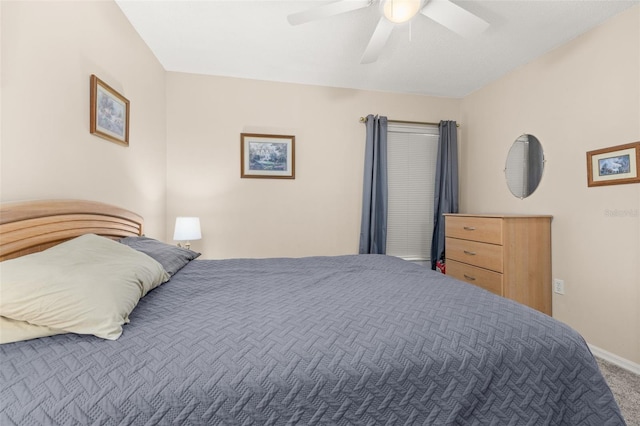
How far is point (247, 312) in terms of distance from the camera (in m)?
1.10

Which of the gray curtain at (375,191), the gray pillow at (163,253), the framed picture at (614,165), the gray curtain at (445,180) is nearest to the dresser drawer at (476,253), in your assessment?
the gray curtain at (445,180)

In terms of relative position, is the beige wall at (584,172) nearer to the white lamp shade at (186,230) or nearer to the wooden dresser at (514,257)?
the wooden dresser at (514,257)

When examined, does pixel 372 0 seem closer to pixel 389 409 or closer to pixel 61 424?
pixel 389 409

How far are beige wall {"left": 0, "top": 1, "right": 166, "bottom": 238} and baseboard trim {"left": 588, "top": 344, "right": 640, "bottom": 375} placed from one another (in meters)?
3.66

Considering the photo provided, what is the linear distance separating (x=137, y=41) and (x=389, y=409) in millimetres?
2987

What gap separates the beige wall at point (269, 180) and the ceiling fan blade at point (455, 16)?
166 cm

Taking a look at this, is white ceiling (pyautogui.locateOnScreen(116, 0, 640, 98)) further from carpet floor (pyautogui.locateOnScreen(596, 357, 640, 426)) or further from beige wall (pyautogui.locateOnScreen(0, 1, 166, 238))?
carpet floor (pyautogui.locateOnScreen(596, 357, 640, 426))

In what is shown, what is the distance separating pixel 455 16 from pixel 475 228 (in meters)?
1.75

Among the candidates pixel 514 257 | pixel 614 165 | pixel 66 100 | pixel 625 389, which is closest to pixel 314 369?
pixel 66 100

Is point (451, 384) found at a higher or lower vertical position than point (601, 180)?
lower

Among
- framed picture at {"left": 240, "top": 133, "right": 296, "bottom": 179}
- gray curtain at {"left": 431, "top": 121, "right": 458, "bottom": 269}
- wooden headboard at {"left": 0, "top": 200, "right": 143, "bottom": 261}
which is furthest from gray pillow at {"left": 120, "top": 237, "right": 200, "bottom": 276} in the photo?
gray curtain at {"left": 431, "top": 121, "right": 458, "bottom": 269}

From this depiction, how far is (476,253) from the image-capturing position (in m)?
2.74

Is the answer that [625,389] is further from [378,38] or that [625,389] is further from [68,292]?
[68,292]

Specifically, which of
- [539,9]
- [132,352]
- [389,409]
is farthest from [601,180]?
[132,352]
